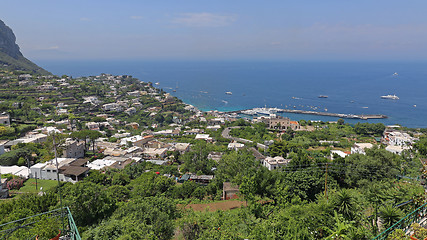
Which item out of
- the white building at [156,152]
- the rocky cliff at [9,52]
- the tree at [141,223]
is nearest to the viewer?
the tree at [141,223]

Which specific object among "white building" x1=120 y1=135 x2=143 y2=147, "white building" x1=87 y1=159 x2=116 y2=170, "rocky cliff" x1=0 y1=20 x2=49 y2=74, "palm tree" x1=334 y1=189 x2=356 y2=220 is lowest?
"white building" x1=120 y1=135 x2=143 y2=147

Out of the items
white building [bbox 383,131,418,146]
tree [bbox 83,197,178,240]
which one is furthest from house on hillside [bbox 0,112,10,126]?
white building [bbox 383,131,418,146]

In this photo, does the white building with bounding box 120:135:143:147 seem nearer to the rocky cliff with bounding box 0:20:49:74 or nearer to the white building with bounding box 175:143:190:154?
the white building with bounding box 175:143:190:154

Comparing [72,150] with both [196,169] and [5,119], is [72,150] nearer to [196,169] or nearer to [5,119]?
[196,169]

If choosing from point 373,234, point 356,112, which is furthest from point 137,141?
point 356,112

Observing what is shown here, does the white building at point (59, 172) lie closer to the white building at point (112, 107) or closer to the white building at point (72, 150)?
the white building at point (72, 150)

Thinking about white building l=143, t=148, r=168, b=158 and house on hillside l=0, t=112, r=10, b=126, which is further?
house on hillside l=0, t=112, r=10, b=126

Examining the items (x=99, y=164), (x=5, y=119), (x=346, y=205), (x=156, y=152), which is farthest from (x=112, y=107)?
(x=346, y=205)

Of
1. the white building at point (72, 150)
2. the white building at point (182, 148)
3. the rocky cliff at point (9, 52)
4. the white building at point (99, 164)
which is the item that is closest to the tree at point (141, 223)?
the white building at point (99, 164)

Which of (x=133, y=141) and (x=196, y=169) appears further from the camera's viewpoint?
(x=133, y=141)

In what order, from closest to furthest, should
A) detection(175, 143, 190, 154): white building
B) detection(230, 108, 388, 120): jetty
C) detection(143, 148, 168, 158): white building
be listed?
detection(143, 148, 168, 158): white building → detection(175, 143, 190, 154): white building → detection(230, 108, 388, 120): jetty

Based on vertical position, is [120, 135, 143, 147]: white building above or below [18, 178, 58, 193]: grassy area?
below

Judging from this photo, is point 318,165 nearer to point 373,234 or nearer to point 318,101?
point 373,234
